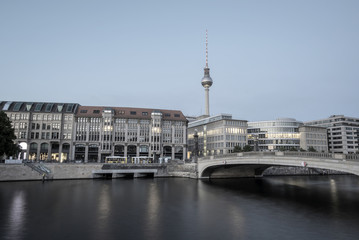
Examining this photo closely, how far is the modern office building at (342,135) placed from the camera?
15512 cm

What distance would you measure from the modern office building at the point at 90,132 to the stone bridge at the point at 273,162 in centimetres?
3190

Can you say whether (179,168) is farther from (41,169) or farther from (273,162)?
(273,162)

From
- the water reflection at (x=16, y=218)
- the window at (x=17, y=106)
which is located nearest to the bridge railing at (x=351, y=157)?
the water reflection at (x=16, y=218)

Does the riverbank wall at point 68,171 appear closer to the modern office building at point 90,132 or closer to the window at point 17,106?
the modern office building at point 90,132

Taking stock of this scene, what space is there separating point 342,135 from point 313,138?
23370 mm

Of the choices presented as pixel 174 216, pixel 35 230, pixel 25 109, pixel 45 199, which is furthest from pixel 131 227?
pixel 25 109

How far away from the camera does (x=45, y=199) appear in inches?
1593

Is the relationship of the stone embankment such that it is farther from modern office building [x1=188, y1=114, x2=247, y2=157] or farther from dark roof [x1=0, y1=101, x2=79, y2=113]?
dark roof [x1=0, y1=101, x2=79, y2=113]

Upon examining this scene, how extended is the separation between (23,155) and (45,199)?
218 ft

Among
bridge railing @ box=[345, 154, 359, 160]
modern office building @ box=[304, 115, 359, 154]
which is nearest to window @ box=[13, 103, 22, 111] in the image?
bridge railing @ box=[345, 154, 359, 160]

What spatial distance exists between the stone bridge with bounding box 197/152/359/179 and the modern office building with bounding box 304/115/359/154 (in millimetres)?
95380

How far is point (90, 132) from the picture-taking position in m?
105

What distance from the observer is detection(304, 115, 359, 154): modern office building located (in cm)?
15512

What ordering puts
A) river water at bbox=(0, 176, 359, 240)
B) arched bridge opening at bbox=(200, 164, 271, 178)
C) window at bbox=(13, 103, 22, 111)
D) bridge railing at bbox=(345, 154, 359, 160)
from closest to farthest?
1. river water at bbox=(0, 176, 359, 240)
2. bridge railing at bbox=(345, 154, 359, 160)
3. arched bridge opening at bbox=(200, 164, 271, 178)
4. window at bbox=(13, 103, 22, 111)
